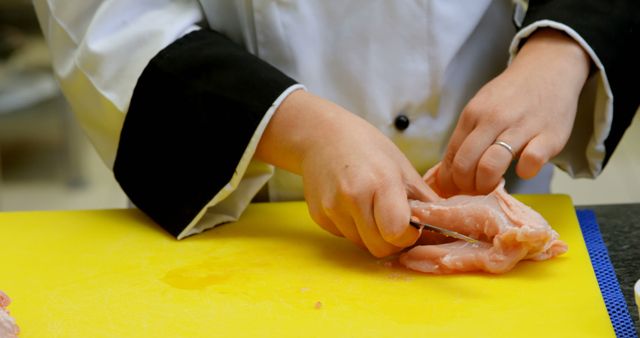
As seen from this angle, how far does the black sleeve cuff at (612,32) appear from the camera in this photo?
49.2 inches

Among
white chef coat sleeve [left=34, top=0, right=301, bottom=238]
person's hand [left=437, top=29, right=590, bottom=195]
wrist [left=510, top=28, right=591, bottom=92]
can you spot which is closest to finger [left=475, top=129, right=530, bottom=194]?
person's hand [left=437, top=29, right=590, bottom=195]

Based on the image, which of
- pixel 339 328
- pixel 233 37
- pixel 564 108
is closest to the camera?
pixel 339 328

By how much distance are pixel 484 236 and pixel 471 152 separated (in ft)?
0.38

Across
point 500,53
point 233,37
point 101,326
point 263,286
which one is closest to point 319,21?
point 233,37

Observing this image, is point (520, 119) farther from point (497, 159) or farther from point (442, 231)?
point (442, 231)

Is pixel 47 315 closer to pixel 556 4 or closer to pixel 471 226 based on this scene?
pixel 471 226

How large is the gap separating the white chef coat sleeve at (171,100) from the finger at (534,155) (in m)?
0.31

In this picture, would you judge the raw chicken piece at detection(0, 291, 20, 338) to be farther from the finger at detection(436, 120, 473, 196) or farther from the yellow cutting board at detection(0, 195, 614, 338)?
the finger at detection(436, 120, 473, 196)

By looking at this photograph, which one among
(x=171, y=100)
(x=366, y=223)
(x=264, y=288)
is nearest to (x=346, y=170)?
(x=366, y=223)

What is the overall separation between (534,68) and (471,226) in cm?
26

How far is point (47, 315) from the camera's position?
3.30 ft

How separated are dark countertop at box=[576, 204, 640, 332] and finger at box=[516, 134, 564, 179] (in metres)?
0.17

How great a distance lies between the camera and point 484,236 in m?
1.10

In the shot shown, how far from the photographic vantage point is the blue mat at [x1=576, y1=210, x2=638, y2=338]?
3.13 feet
